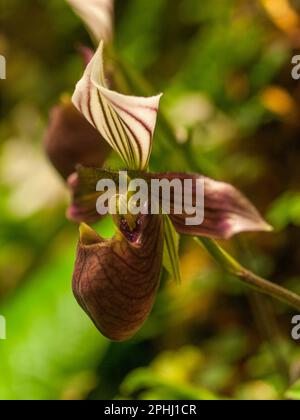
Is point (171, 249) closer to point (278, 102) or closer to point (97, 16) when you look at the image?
point (97, 16)

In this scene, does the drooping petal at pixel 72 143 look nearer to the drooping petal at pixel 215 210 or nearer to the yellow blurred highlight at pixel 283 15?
the drooping petal at pixel 215 210

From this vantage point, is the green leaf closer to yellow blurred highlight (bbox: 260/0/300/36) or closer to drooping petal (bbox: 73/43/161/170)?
drooping petal (bbox: 73/43/161/170)

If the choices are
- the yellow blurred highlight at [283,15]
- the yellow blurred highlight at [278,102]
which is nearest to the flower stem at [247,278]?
the yellow blurred highlight at [278,102]

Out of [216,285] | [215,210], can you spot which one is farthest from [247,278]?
[216,285]

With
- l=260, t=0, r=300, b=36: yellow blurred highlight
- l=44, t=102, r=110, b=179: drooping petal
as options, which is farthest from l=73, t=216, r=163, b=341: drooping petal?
l=260, t=0, r=300, b=36: yellow blurred highlight

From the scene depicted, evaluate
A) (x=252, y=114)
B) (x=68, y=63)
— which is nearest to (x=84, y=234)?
(x=252, y=114)

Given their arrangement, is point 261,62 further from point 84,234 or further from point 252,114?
point 84,234
